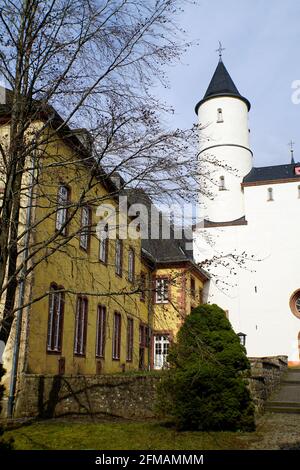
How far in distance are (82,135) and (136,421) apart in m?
7.85

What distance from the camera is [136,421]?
12336 mm

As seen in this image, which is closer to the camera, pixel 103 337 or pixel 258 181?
pixel 103 337

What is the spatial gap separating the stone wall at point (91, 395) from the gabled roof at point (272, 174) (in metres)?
23.6

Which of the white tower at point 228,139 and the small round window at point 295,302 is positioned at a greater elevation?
the white tower at point 228,139

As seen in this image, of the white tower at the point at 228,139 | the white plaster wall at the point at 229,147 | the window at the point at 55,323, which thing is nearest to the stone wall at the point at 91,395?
the window at the point at 55,323

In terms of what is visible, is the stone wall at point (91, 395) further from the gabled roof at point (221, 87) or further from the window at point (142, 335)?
the gabled roof at point (221, 87)

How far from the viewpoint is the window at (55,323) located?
14.4 m

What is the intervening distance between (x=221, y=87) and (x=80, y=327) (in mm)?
27069

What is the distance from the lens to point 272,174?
35.6 meters

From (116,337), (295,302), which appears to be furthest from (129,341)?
(295,302)

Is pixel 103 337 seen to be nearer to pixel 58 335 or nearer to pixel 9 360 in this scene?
pixel 58 335

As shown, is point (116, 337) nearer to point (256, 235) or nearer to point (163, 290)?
point (163, 290)

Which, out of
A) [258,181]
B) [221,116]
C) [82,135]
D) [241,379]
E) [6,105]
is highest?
[221,116]

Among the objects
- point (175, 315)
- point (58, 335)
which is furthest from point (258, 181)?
point (175, 315)
